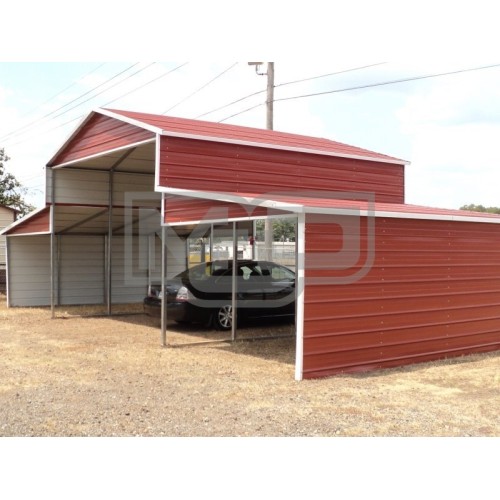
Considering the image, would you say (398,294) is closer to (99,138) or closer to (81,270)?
(99,138)

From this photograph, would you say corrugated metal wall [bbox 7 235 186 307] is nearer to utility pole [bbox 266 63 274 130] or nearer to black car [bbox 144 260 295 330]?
utility pole [bbox 266 63 274 130]

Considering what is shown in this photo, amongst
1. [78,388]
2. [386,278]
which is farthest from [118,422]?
[386,278]

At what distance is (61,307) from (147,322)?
14.3ft

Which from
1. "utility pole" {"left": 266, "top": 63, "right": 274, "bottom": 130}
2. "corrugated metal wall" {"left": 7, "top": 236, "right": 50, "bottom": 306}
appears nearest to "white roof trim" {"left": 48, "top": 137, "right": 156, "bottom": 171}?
"corrugated metal wall" {"left": 7, "top": 236, "right": 50, "bottom": 306}

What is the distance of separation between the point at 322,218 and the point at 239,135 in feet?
15.3

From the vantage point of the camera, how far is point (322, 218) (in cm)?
787

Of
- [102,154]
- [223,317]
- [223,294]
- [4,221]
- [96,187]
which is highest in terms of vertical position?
[102,154]

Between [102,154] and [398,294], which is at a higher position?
[102,154]

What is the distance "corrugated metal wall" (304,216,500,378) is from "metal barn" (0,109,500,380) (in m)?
0.02

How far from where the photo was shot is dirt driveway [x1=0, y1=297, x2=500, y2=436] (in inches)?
223

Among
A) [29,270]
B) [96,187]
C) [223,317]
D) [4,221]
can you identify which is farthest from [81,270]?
[223,317]

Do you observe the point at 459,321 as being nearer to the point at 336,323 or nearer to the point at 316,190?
the point at 336,323

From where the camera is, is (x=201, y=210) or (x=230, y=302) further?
Result: (x=230, y=302)

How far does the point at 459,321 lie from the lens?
9.66 meters
